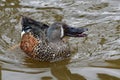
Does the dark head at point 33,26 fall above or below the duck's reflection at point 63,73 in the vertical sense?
above

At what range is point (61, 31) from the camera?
26.0 ft

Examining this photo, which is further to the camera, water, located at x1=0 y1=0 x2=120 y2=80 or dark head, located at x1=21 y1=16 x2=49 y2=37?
dark head, located at x1=21 y1=16 x2=49 y2=37

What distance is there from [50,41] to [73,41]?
0.91 meters

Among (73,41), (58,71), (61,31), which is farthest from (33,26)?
(58,71)

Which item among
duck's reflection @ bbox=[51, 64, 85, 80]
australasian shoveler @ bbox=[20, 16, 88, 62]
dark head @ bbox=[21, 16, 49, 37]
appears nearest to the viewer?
duck's reflection @ bbox=[51, 64, 85, 80]

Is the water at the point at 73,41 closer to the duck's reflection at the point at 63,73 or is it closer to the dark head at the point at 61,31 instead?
the duck's reflection at the point at 63,73

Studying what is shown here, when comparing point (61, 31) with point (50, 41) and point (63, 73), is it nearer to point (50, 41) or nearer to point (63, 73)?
point (50, 41)

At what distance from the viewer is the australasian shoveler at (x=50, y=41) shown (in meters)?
7.83

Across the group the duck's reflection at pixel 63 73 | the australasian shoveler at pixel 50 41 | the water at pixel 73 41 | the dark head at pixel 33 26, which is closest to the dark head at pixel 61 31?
the australasian shoveler at pixel 50 41

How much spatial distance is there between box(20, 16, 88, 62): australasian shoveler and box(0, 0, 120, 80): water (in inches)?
5.6

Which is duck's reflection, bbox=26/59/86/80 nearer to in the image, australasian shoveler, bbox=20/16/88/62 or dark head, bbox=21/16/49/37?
australasian shoveler, bbox=20/16/88/62

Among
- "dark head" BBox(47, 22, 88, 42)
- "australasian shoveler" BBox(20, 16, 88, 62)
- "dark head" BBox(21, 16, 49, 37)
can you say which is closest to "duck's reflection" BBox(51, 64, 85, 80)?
"australasian shoveler" BBox(20, 16, 88, 62)

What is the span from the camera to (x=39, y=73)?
23.9ft

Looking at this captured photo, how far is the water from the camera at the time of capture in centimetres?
730
